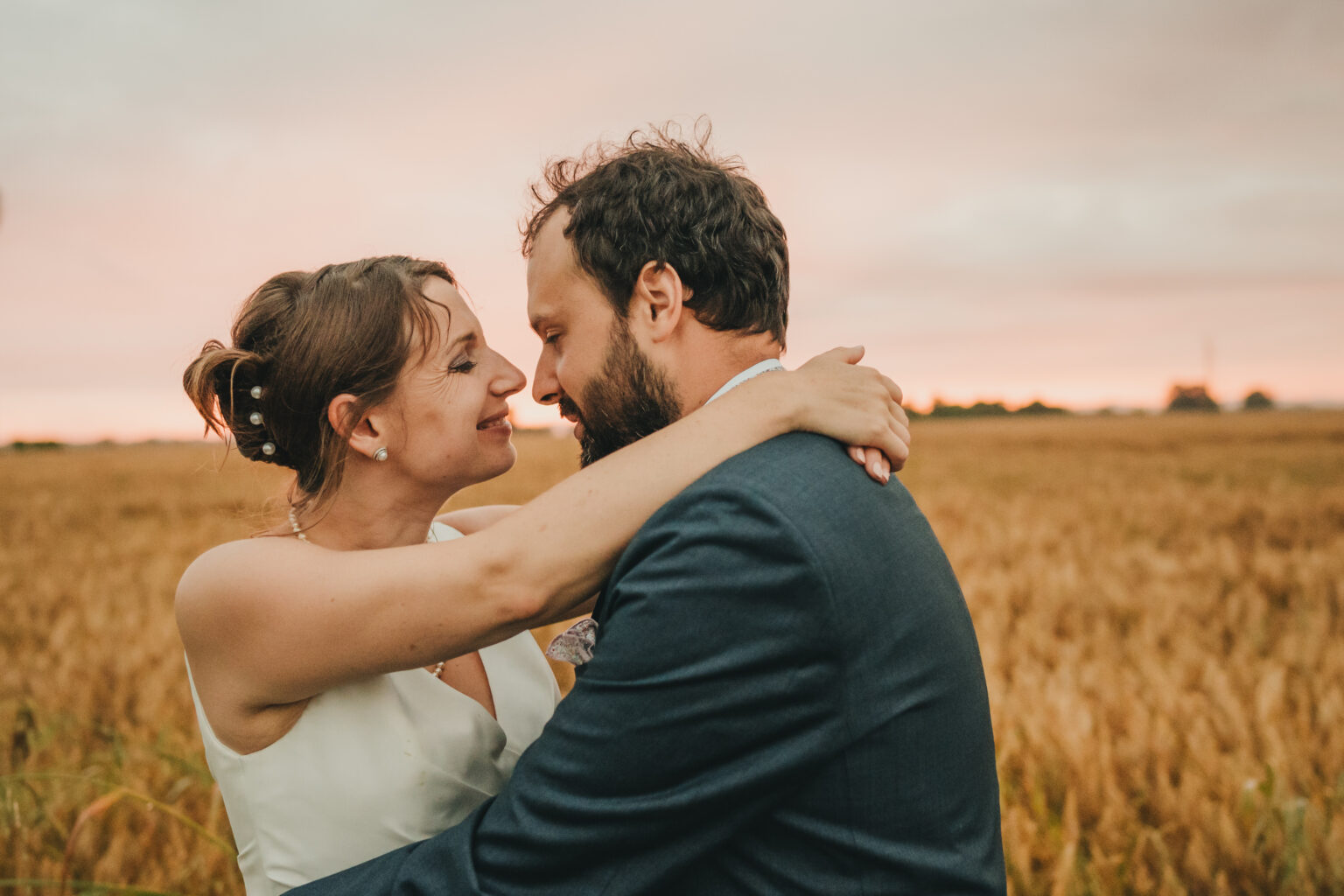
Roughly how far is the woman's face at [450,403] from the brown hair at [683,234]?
42 centimetres

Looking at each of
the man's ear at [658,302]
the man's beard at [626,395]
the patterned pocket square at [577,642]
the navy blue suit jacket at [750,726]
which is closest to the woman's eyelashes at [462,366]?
the man's beard at [626,395]

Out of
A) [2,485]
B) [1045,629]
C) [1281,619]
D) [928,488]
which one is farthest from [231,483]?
[1281,619]

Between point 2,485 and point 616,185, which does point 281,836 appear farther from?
point 2,485

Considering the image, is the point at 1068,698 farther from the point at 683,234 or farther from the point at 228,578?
the point at 228,578

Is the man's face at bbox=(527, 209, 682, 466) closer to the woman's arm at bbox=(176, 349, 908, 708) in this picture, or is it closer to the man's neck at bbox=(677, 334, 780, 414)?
the man's neck at bbox=(677, 334, 780, 414)

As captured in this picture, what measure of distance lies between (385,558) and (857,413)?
3.47 ft

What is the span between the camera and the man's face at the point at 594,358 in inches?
87.2

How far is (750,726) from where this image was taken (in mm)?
1439

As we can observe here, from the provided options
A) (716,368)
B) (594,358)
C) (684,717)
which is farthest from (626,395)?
(684,717)

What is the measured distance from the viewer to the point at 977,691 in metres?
1.78

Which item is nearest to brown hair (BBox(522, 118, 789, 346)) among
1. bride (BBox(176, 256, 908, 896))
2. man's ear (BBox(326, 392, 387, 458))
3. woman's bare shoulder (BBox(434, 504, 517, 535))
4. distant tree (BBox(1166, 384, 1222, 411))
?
bride (BBox(176, 256, 908, 896))

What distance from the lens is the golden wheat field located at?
318cm

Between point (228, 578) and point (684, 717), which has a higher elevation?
point (228, 578)

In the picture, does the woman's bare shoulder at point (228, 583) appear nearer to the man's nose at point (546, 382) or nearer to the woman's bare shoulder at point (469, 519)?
the man's nose at point (546, 382)
